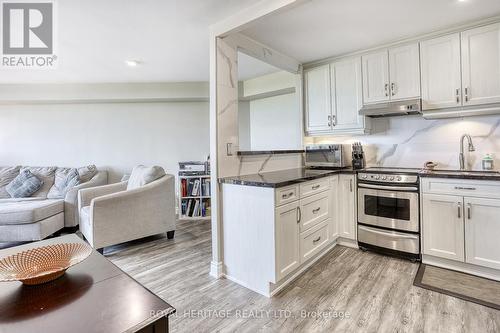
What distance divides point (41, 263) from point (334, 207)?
2647 millimetres

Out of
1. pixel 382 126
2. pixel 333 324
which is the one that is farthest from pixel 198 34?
pixel 333 324

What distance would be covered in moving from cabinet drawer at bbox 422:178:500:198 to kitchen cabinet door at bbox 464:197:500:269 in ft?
0.18

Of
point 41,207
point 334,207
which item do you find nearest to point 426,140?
point 334,207

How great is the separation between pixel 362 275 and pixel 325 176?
0.99 m

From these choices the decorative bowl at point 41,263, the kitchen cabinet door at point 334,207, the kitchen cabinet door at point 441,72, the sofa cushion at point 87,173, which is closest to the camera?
the decorative bowl at point 41,263

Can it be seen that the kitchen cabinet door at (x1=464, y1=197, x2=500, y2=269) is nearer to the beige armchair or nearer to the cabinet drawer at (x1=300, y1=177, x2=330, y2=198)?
the cabinet drawer at (x1=300, y1=177, x2=330, y2=198)

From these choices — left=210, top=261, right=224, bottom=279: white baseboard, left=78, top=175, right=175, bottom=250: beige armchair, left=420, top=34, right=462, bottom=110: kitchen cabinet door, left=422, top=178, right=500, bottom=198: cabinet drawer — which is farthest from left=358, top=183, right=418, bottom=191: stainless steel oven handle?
left=78, top=175, right=175, bottom=250: beige armchair

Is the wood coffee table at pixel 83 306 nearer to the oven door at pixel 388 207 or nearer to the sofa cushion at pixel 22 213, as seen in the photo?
the oven door at pixel 388 207

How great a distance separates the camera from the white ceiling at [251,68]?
3.52 meters

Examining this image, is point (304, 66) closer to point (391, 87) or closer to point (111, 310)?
point (391, 87)

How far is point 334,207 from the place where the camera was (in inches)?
Result: 115

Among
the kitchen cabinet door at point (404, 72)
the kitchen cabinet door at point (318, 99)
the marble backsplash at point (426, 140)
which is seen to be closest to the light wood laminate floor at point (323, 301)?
the marble backsplash at point (426, 140)

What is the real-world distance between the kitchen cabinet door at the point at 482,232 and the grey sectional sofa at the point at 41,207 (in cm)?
466

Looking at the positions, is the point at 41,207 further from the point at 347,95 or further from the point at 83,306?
the point at 347,95
